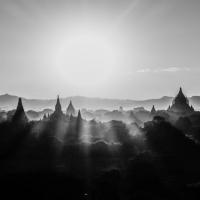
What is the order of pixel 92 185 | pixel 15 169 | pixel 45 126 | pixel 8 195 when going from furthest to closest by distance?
1. pixel 45 126
2. pixel 15 169
3. pixel 92 185
4. pixel 8 195

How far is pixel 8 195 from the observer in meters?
81.4

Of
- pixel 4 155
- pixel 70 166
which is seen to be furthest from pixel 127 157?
pixel 4 155

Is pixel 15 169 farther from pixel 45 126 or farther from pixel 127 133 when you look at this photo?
pixel 127 133

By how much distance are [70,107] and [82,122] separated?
166 ft

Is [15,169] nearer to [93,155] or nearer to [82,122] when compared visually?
[93,155]

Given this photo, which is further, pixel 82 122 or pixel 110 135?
pixel 82 122

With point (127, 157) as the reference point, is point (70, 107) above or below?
above

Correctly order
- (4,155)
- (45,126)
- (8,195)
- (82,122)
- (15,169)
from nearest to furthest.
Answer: (8,195), (15,169), (4,155), (45,126), (82,122)

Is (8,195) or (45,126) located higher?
(45,126)

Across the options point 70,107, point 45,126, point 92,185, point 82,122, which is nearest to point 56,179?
point 92,185

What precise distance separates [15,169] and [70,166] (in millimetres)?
13951

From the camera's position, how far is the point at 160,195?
82625 mm

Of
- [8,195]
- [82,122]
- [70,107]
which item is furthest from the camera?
[70,107]

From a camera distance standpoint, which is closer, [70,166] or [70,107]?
[70,166]
